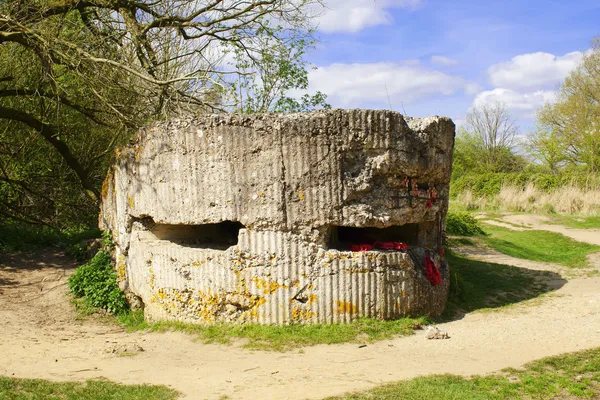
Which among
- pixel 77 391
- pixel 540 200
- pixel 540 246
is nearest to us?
pixel 77 391

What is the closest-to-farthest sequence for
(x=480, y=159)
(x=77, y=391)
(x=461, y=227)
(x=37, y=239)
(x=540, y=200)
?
(x=77, y=391)
(x=37, y=239)
(x=461, y=227)
(x=540, y=200)
(x=480, y=159)

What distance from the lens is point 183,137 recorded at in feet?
23.5

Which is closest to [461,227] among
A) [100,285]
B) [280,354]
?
[100,285]

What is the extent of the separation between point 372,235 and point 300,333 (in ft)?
8.78

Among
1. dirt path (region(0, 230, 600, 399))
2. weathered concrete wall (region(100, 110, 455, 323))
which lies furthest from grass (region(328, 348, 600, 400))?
weathered concrete wall (region(100, 110, 455, 323))

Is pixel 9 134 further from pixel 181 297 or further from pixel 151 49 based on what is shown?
pixel 181 297

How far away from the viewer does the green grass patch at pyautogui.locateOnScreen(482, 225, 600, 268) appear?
40.0 ft

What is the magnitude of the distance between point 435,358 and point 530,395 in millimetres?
1165

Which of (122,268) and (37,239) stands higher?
(37,239)

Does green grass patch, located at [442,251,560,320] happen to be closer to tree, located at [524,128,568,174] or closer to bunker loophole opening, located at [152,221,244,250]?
bunker loophole opening, located at [152,221,244,250]

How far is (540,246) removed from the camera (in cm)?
1498

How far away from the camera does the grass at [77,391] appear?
4965 mm

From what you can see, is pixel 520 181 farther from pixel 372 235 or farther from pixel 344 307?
pixel 344 307

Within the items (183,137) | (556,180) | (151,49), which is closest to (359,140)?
(183,137)
